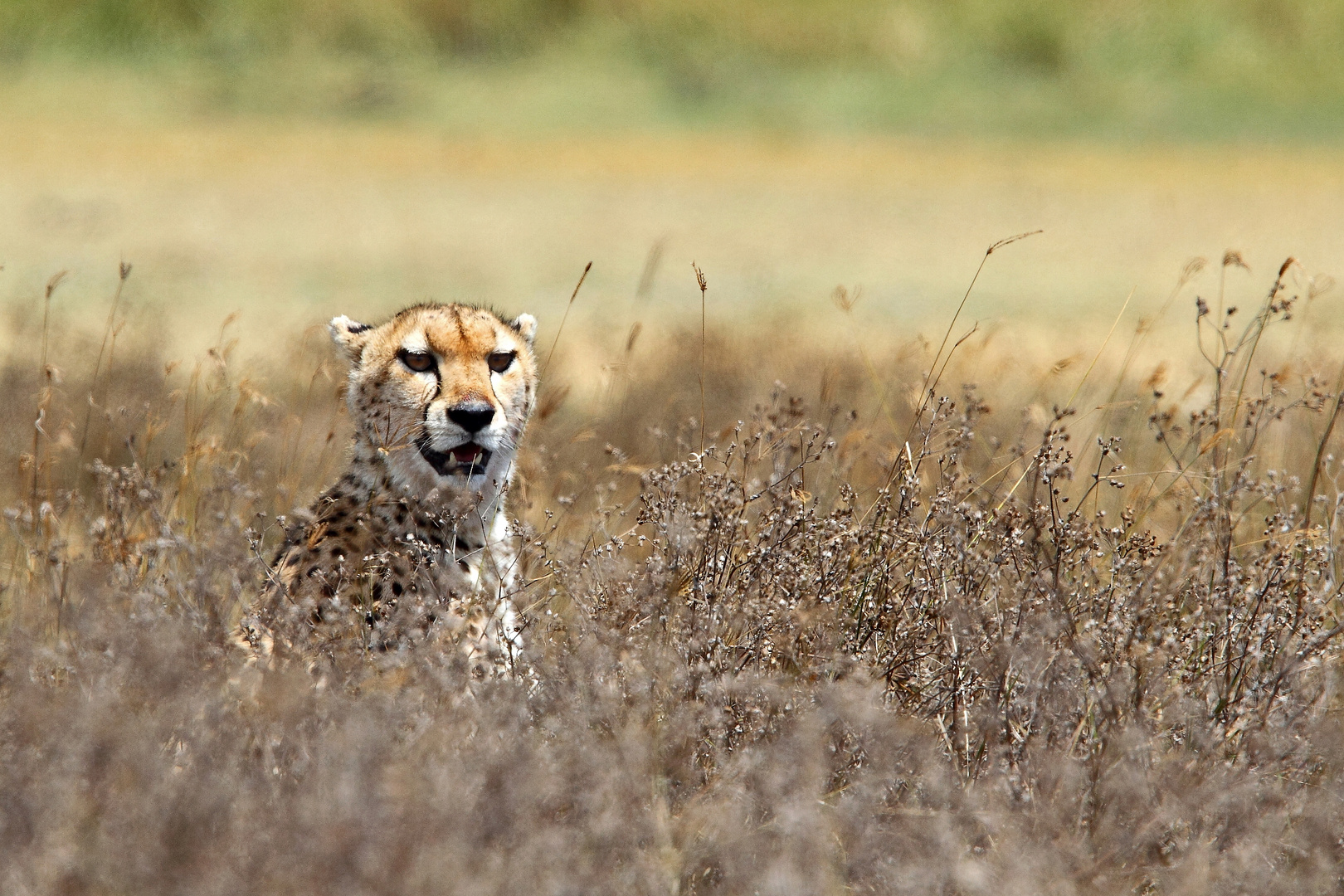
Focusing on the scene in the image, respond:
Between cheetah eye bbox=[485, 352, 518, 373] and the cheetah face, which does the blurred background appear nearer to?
the cheetah face

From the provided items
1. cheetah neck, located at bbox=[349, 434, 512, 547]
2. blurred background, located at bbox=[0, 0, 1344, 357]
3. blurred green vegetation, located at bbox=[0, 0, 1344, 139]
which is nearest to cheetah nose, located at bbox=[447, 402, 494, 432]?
cheetah neck, located at bbox=[349, 434, 512, 547]

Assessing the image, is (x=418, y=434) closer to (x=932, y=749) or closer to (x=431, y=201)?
(x=932, y=749)

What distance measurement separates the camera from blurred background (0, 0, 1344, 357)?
1226cm

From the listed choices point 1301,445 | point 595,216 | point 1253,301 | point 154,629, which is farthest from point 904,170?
point 154,629

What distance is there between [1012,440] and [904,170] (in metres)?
15.5

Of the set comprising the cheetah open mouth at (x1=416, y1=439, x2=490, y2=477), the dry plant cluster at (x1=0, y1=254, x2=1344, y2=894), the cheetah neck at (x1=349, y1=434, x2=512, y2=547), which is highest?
the dry plant cluster at (x1=0, y1=254, x2=1344, y2=894)

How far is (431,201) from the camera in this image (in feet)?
54.7

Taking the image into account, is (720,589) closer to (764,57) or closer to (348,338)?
(348,338)

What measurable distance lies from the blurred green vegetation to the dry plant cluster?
20109 millimetres

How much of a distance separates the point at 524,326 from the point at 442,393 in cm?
59

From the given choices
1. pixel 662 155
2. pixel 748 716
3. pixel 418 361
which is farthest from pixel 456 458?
pixel 662 155

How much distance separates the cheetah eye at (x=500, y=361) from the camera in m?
3.98

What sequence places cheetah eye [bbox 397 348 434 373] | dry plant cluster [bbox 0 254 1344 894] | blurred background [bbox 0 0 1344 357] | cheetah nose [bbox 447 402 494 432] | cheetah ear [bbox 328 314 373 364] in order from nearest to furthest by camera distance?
dry plant cluster [bbox 0 254 1344 894] → cheetah nose [bbox 447 402 494 432] → cheetah eye [bbox 397 348 434 373] → cheetah ear [bbox 328 314 373 364] → blurred background [bbox 0 0 1344 357]

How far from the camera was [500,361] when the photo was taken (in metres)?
4.01
